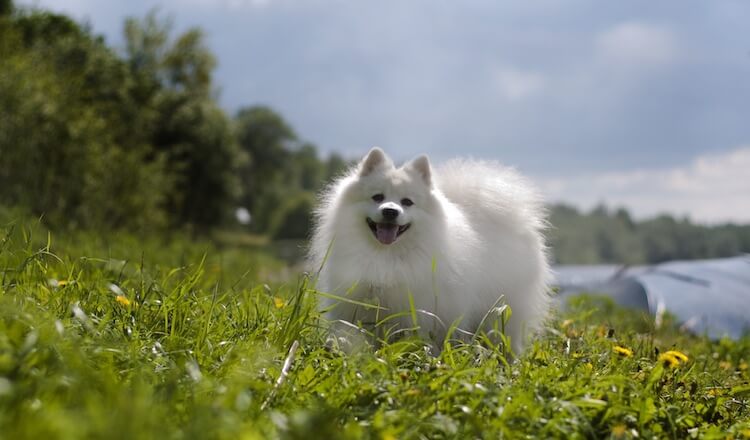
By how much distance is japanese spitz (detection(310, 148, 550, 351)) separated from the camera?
376cm

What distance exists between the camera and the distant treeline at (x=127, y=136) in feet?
38.9

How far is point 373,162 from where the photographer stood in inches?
161

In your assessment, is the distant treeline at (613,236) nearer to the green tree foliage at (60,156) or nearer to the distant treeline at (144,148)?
the distant treeline at (144,148)

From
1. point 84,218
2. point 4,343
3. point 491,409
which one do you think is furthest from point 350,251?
point 84,218

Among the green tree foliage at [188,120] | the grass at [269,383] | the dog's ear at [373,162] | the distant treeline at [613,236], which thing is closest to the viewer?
the grass at [269,383]

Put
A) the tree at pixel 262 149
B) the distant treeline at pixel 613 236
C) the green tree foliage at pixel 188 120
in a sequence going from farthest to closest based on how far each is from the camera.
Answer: the distant treeline at pixel 613 236 → the tree at pixel 262 149 → the green tree foliage at pixel 188 120

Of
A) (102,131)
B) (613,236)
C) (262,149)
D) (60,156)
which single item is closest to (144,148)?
(102,131)

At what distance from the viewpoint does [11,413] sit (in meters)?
1.72

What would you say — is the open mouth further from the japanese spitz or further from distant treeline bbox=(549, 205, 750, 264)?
distant treeline bbox=(549, 205, 750, 264)

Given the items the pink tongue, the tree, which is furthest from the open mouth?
the tree

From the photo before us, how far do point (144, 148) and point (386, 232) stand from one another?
14365 millimetres

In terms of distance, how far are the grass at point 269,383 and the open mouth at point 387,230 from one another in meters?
0.75

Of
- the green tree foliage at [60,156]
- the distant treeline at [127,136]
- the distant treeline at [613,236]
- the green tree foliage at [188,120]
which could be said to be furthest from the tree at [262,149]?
the green tree foliage at [60,156]

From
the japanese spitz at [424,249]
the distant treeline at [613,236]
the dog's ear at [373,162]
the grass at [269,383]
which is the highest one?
the dog's ear at [373,162]
